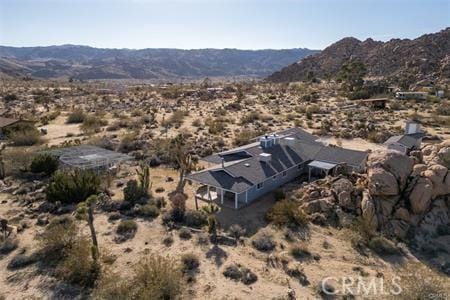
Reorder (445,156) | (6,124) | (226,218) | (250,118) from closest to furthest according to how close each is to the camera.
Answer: (226,218)
(445,156)
(6,124)
(250,118)

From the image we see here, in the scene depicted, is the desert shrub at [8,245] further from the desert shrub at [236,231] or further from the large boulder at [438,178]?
the large boulder at [438,178]

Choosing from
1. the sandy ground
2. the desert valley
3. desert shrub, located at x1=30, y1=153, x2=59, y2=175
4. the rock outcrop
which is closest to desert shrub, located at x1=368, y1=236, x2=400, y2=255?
the desert valley

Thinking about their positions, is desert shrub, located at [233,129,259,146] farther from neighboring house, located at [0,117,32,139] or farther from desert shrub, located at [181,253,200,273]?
neighboring house, located at [0,117,32,139]

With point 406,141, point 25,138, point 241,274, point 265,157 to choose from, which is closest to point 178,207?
point 241,274

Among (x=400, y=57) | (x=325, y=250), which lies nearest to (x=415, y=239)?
(x=325, y=250)

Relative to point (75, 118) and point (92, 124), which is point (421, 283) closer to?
point (92, 124)

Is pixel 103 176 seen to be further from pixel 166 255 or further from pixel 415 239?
pixel 415 239
